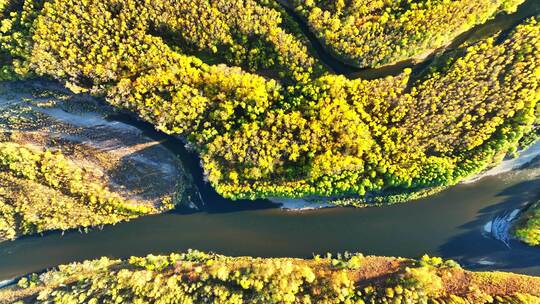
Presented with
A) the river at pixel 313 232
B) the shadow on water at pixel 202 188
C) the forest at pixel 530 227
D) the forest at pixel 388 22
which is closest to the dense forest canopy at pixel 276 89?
the forest at pixel 388 22

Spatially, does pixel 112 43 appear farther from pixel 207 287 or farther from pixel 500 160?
pixel 500 160

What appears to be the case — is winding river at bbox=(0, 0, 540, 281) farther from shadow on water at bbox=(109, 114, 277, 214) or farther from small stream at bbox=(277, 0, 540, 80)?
small stream at bbox=(277, 0, 540, 80)

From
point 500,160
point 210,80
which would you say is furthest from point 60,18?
point 500,160

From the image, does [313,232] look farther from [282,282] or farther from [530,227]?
[530,227]

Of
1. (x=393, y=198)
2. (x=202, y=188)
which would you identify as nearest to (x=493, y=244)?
(x=393, y=198)

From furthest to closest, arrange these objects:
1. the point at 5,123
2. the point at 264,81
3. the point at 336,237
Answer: the point at 336,237 → the point at 5,123 → the point at 264,81

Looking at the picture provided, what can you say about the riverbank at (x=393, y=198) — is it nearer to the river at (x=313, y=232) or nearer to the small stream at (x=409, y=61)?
the river at (x=313, y=232)
